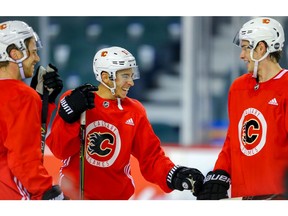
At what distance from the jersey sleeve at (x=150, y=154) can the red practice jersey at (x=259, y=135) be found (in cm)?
32

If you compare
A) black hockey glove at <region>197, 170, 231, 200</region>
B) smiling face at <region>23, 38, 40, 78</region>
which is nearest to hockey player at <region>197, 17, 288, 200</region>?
black hockey glove at <region>197, 170, 231, 200</region>

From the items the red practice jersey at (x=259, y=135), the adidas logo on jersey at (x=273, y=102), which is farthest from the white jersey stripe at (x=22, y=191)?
the adidas logo on jersey at (x=273, y=102)

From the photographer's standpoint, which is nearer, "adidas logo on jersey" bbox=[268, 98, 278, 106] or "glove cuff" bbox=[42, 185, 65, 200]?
"glove cuff" bbox=[42, 185, 65, 200]

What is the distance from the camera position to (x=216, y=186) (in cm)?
376

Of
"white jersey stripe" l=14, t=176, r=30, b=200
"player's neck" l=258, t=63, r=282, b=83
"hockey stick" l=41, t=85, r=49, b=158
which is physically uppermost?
"player's neck" l=258, t=63, r=282, b=83

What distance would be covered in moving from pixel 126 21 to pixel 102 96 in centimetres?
308

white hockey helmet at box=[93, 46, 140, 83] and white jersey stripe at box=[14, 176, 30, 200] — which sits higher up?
white hockey helmet at box=[93, 46, 140, 83]

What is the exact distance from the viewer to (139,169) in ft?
13.8

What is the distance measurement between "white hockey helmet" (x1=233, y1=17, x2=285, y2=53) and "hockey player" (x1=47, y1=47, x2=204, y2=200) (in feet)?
1.66

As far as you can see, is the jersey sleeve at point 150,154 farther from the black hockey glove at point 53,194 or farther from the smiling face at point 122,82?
the black hockey glove at point 53,194

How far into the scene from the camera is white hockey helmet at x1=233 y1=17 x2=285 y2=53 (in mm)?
3682

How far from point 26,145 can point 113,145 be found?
502mm

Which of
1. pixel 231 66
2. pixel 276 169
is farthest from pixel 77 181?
pixel 231 66

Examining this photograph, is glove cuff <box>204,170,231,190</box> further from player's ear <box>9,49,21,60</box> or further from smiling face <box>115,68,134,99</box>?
player's ear <box>9,49,21,60</box>
